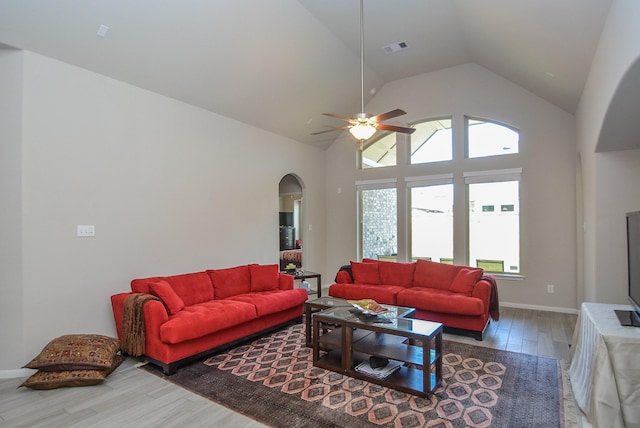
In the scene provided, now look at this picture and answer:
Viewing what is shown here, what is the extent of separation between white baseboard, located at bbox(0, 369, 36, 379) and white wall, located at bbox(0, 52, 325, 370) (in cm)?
5

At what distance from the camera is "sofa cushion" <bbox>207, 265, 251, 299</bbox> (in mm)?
4355

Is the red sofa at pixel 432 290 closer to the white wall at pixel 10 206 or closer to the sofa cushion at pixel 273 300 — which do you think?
the sofa cushion at pixel 273 300

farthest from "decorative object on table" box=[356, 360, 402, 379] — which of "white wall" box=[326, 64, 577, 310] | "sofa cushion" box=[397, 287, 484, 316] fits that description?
"white wall" box=[326, 64, 577, 310]

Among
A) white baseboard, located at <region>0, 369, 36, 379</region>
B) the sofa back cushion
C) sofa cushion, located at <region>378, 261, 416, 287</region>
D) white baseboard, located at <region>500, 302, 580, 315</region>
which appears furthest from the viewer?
white baseboard, located at <region>500, 302, 580, 315</region>

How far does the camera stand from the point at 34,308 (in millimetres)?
3238

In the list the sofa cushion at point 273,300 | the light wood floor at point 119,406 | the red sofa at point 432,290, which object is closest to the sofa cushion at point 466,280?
the red sofa at point 432,290

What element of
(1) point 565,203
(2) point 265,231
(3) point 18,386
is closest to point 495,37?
(1) point 565,203

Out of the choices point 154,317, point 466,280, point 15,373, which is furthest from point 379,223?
point 15,373

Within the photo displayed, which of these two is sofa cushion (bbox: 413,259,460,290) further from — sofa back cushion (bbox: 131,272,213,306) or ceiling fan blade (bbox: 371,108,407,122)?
sofa back cushion (bbox: 131,272,213,306)

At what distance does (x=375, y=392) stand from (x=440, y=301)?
5.82 feet

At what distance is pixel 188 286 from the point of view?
13.1ft

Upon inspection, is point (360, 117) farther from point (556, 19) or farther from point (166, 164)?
point (166, 164)

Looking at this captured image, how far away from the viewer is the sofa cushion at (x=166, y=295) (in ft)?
11.5

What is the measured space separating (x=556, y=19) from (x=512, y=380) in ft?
10.7
